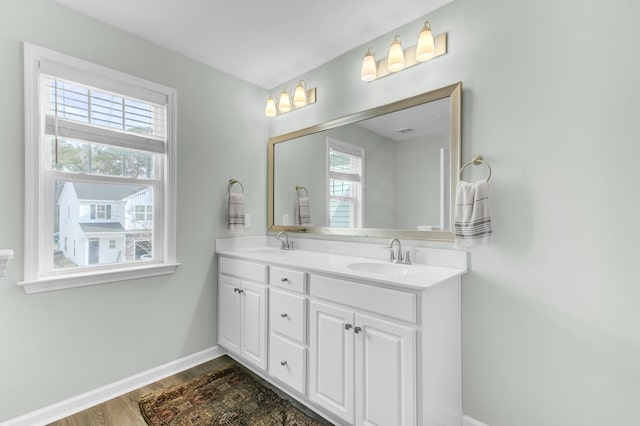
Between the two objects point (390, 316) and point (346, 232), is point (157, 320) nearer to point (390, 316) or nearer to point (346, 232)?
point (346, 232)

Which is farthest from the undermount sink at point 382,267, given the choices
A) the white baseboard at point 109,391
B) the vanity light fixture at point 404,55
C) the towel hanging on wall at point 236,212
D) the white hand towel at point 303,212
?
the white baseboard at point 109,391

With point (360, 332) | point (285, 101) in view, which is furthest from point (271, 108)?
point (360, 332)

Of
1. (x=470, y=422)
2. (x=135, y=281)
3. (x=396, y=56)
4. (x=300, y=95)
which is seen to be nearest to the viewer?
(x=470, y=422)

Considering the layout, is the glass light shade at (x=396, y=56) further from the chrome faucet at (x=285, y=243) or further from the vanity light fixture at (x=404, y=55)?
the chrome faucet at (x=285, y=243)

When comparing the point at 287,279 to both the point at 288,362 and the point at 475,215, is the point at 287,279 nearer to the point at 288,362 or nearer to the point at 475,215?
the point at 288,362

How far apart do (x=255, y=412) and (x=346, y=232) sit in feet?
4.31

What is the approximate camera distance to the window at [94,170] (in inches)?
68.7

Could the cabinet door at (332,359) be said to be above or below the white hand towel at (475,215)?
below

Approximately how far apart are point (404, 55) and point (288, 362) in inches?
82.5

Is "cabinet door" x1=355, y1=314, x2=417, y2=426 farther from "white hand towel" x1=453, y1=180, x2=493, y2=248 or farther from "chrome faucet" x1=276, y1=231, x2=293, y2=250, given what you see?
"chrome faucet" x1=276, y1=231, x2=293, y2=250

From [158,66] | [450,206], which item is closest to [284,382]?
[450,206]

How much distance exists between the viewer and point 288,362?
193 cm

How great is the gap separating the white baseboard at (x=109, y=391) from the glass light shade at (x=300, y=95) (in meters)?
2.20

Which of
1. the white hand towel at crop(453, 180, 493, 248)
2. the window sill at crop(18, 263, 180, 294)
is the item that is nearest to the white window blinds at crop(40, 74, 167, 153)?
the window sill at crop(18, 263, 180, 294)
